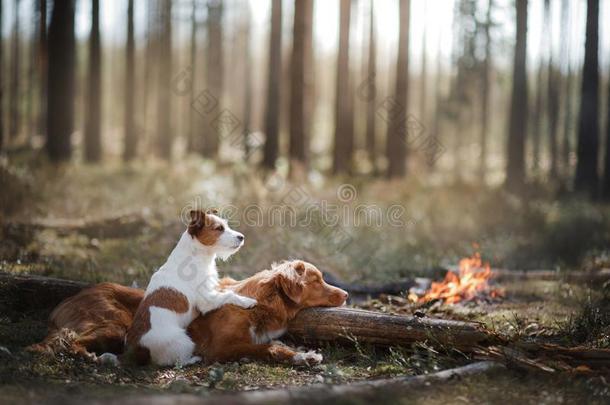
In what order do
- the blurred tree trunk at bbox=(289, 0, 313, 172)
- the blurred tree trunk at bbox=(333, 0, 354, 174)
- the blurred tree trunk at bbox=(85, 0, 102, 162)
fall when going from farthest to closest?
the blurred tree trunk at bbox=(85, 0, 102, 162) → the blurred tree trunk at bbox=(333, 0, 354, 174) → the blurred tree trunk at bbox=(289, 0, 313, 172)

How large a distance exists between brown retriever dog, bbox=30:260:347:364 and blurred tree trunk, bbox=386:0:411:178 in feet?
52.5

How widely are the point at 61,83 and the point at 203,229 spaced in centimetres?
1593

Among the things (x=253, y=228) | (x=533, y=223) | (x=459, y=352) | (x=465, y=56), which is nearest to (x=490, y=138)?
(x=465, y=56)

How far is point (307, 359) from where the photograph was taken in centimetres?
621

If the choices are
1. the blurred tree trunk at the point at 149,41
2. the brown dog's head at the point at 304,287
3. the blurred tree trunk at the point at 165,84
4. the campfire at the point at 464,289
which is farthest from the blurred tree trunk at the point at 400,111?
the blurred tree trunk at the point at 149,41

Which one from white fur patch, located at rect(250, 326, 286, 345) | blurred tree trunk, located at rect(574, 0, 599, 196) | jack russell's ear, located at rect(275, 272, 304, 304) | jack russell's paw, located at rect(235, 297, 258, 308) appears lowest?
white fur patch, located at rect(250, 326, 286, 345)

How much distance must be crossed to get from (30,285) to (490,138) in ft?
208

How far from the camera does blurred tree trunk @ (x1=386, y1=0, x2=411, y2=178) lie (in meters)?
21.9

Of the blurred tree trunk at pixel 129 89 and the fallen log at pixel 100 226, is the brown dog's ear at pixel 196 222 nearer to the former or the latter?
the fallen log at pixel 100 226

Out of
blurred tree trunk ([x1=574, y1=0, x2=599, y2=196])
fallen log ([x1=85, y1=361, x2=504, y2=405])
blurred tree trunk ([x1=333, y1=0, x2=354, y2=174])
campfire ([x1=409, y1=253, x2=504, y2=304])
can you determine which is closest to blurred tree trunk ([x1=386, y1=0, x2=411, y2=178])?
blurred tree trunk ([x1=333, y1=0, x2=354, y2=174])

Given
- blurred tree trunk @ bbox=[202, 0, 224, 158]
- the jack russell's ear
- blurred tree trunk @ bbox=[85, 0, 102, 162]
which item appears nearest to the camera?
the jack russell's ear

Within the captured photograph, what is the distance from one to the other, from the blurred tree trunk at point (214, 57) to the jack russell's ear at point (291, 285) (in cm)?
2679

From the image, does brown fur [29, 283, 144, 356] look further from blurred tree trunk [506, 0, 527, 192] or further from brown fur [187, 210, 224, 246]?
blurred tree trunk [506, 0, 527, 192]

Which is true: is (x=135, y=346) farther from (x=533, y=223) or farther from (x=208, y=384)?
(x=533, y=223)
